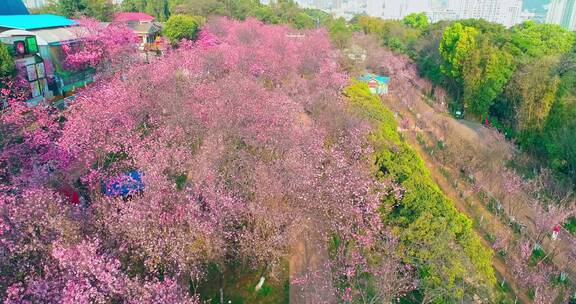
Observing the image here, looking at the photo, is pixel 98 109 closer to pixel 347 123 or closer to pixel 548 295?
pixel 347 123

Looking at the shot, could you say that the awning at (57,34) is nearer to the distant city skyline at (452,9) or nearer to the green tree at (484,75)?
the green tree at (484,75)

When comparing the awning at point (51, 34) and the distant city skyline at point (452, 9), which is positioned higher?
the distant city skyline at point (452, 9)

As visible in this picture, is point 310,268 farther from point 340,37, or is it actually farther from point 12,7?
point 340,37

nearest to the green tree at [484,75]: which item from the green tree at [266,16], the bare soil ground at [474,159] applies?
the bare soil ground at [474,159]

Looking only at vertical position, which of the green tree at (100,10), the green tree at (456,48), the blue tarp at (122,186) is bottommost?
the blue tarp at (122,186)

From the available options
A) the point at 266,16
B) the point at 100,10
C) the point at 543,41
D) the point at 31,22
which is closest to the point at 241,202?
the point at 31,22
